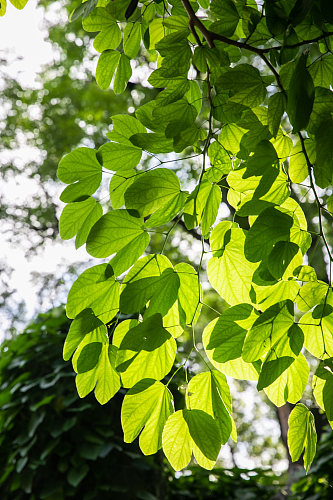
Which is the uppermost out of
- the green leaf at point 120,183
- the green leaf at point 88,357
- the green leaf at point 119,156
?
the green leaf at point 119,156

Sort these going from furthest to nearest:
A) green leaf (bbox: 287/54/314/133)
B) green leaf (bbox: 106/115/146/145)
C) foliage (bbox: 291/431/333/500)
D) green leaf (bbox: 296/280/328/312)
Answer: foliage (bbox: 291/431/333/500) → green leaf (bbox: 106/115/146/145) → green leaf (bbox: 296/280/328/312) → green leaf (bbox: 287/54/314/133)

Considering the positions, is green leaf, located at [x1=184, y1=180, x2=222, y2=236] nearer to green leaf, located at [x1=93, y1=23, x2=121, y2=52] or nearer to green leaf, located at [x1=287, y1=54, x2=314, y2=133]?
green leaf, located at [x1=287, y1=54, x2=314, y2=133]

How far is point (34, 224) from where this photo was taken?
652cm

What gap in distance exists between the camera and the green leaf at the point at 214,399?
0.61 meters

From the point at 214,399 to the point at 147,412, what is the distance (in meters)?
0.09

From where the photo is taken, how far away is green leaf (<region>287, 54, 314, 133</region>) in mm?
546

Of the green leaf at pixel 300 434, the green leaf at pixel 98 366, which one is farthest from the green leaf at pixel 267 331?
the green leaf at pixel 98 366

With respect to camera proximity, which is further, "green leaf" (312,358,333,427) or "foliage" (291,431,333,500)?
"foliage" (291,431,333,500)

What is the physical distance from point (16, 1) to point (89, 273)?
53 centimetres

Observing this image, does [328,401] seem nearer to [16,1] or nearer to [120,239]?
[120,239]

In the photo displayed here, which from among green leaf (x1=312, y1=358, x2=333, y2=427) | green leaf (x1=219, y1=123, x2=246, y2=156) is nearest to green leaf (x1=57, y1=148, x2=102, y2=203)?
green leaf (x1=219, y1=123, x2=246, y2=156)

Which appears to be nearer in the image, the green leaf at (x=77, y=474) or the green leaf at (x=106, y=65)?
the green leaf at (x=106, y=65)

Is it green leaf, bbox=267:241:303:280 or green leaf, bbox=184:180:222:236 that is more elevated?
green leaf, bbox=184:180:222:236

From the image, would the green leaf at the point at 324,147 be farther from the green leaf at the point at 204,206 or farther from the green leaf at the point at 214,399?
the green leaf at the point at 214,399
